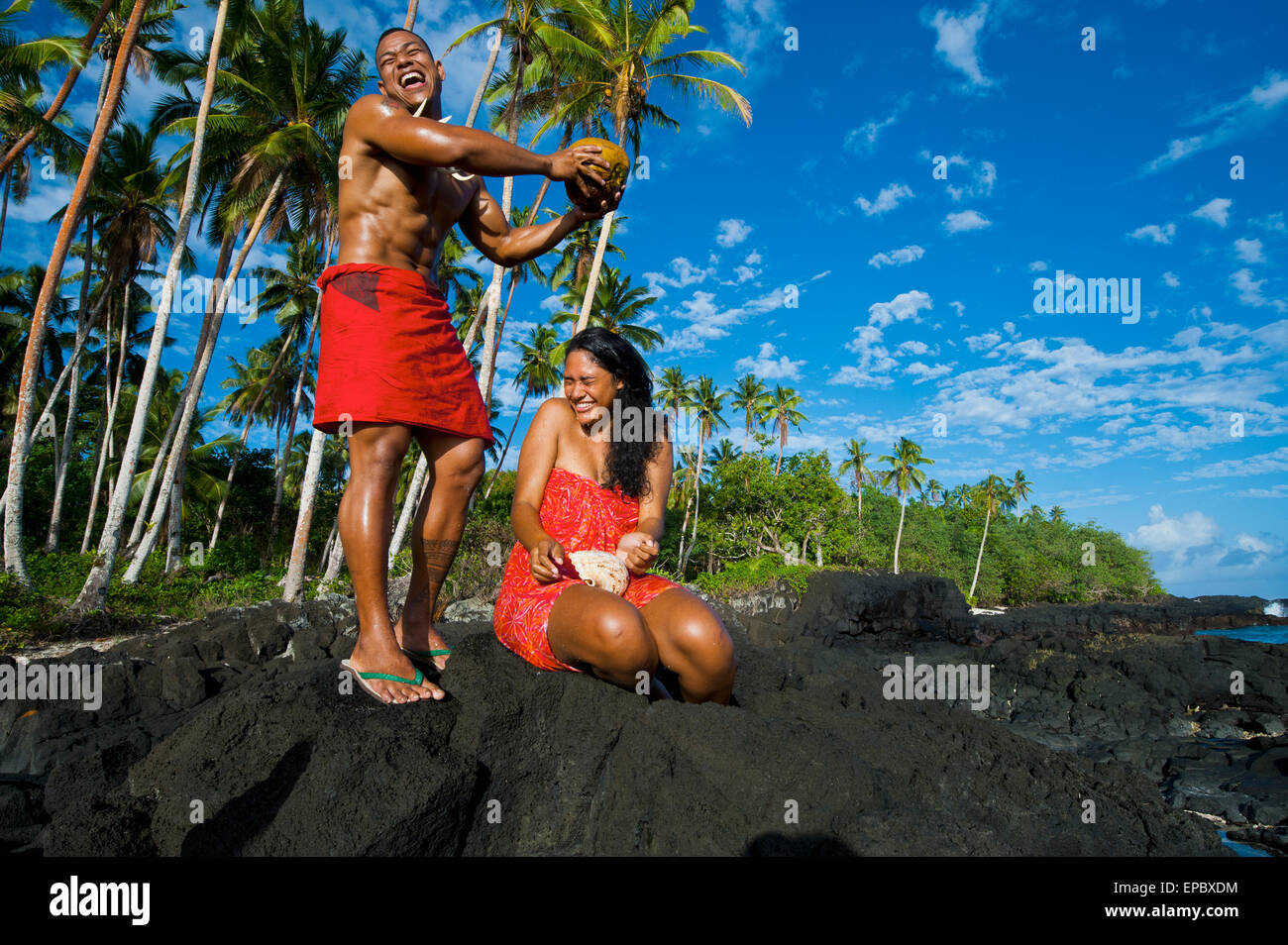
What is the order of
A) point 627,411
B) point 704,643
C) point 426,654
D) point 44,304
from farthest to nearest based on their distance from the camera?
1. point 44,304
2. point 627,411
3. point 426,654
4. point 704,643

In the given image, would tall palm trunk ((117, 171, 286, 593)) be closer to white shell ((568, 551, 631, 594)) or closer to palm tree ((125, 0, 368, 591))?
palm tree ((125, 0, 368, 591))

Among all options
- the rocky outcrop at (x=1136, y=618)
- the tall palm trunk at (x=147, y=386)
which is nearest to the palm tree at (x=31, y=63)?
the tall palm trunk at (x=147, y=386)

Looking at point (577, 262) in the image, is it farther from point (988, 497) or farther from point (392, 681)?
point (988, 497)

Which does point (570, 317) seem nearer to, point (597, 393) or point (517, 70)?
point (517, 70)

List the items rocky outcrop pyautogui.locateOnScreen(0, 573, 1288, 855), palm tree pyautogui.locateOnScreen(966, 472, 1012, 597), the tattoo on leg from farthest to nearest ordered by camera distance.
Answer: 1. palm tree pyautogui.locateOnScreen(966, 472, 1012, 597)
2. the tattoo on leg
3. rocky outcrop pyautogui.locateOnScreen(0, 573, 1288, 855)

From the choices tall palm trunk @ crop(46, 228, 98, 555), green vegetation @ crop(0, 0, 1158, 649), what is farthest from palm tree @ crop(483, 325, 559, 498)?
tall palm trunk @ crop(46, 228, 98, 555)

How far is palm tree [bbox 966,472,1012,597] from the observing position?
42.5 meters

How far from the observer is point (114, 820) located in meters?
1.94

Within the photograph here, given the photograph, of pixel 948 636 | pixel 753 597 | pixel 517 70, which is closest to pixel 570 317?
pixel 517 70

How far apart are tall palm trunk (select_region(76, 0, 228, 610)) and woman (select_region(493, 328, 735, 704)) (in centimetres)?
1143

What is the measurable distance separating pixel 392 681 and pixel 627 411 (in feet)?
4.37

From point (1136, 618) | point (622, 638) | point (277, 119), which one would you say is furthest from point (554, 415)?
point (1136, 618)

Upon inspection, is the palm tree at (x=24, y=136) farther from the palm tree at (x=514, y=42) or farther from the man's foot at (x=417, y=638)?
the man's foot at (x=417, y=638)

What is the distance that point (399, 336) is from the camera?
2.32 metres
